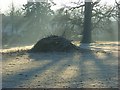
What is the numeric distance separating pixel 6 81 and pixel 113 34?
1916 inches

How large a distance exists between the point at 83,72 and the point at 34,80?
7.57 ft

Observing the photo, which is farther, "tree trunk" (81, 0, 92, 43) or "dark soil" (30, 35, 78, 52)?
"tree trunk" (81, 0, 92, 43)

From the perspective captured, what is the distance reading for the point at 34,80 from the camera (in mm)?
9938

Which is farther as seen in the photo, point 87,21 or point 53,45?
point 87,21

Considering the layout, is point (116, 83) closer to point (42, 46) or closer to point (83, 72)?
point (83, 72)

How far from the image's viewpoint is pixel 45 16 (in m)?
64.2

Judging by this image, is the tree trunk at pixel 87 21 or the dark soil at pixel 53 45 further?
the tree trunk at pixel 87 21

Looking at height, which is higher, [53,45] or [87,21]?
[87,21]

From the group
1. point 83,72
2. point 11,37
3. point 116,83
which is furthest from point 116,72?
point 11,37

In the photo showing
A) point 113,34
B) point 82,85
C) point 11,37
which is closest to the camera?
point 82,85

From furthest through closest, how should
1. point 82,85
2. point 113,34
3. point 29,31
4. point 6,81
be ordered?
1. point 29,31
2. point 113,34
3. point 6,81
4. point 82,85

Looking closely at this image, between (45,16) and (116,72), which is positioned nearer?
(116,72)

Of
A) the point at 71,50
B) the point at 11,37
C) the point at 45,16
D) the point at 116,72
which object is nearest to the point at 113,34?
the point at 45,16

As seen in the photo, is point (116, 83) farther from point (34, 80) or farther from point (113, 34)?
point (113, 34)
